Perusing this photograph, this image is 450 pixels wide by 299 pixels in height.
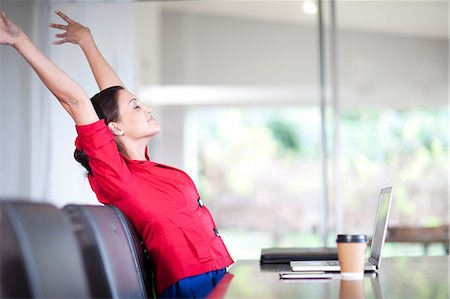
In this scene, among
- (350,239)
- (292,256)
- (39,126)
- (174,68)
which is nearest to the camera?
(350,239)

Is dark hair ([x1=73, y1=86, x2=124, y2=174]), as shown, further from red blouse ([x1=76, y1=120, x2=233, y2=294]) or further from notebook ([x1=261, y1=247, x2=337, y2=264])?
notebook ([x1=261, y1=247, x2=337, y2=264])

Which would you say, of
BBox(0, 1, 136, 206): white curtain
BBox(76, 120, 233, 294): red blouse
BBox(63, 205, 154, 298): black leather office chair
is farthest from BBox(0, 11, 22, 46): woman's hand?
BBox(0, 1, 136, 206): white curtain

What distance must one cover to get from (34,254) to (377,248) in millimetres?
1214

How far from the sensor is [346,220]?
4906 mm

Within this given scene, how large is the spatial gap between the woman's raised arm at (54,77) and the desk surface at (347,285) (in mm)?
554

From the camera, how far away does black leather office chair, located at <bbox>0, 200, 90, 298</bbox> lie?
3.74 ft

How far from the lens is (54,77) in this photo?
203cm

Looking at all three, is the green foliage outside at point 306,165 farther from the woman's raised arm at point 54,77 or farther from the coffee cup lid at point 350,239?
the coffee cup lid at point 350,239

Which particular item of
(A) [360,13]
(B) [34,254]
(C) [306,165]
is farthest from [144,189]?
(A) [360,13]

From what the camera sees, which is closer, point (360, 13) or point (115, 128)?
point (115, 128)

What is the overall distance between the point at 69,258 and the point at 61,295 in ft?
0.21

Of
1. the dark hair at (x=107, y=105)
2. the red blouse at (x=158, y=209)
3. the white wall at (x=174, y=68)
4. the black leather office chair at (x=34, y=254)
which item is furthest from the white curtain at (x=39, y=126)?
the black leather office chair at (x=34, y=254)

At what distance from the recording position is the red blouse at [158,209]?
2094mm

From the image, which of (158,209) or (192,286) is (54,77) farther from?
(192,286)
